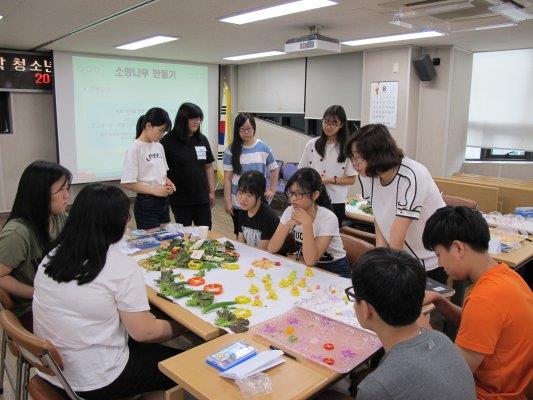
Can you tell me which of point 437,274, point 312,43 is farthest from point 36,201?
point 312,43

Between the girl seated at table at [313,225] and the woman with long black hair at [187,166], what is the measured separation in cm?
107

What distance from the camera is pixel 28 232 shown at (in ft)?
6.45

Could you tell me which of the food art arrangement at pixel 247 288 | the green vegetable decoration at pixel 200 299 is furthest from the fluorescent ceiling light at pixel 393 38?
the green vegetable decoration at pixel 200 299

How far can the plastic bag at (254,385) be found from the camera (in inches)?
50.4

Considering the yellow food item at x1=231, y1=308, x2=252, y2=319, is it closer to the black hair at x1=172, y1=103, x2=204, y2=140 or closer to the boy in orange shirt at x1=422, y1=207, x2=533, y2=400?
the boy in orange shirt at x1=422, y1=207, x2=533, y2=400

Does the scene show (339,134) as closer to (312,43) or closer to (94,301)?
(312,43)

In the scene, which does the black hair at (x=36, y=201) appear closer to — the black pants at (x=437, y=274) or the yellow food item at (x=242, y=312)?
the yellow food item at (x=242, y=312)

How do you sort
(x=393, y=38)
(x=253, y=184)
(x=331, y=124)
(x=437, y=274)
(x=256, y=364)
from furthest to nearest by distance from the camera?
(x=393, y=38) → (x=331, y=124) → (x=253, y=184) → (x=437, y=274) → (x=256, y=364)

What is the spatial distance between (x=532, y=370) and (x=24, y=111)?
6.84 m

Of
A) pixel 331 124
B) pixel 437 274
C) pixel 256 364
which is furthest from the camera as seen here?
pixel 331 124

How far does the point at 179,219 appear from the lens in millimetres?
3445

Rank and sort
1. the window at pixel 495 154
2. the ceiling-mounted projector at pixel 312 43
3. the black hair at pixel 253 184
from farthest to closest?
the window at pixel 495 154, the ceiling-mounted projector at pixel 312 43, the black hair at pixel 253 184

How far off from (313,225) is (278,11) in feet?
6.45

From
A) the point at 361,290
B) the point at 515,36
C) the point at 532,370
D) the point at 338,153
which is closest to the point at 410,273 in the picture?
the point at 361,290
